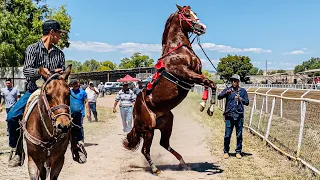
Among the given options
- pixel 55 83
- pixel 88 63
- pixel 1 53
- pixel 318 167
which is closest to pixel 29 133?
pixel 55 83

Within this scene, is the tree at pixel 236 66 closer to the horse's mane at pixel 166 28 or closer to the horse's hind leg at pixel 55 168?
the horse's mane at pixel 166 28

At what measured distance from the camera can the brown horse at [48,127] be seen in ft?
14.5

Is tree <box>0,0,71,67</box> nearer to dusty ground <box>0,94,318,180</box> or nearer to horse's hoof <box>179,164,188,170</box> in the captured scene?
dusty ground <box>0,94,318,180</box>

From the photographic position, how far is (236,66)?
104188mm

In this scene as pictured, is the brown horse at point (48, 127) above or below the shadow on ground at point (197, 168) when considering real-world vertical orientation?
above

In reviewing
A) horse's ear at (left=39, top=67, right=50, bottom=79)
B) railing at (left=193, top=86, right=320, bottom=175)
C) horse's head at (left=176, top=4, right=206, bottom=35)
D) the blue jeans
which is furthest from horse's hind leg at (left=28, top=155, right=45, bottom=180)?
the blue jeans

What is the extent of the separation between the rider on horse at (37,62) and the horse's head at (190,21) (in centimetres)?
278

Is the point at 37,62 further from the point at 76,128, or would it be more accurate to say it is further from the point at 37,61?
the point at 76,128

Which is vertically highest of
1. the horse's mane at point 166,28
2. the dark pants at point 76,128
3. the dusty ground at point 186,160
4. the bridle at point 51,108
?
the horse's mane at point 166,28

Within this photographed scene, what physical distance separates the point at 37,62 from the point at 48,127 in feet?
3.24

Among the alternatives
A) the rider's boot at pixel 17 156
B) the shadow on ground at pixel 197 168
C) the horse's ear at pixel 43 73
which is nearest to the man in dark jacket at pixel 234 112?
the shadow on ground at pixel 197 168

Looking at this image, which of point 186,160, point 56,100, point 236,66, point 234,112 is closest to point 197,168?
point 186,160

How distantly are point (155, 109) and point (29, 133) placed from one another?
124 inches

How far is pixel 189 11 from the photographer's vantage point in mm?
7426
